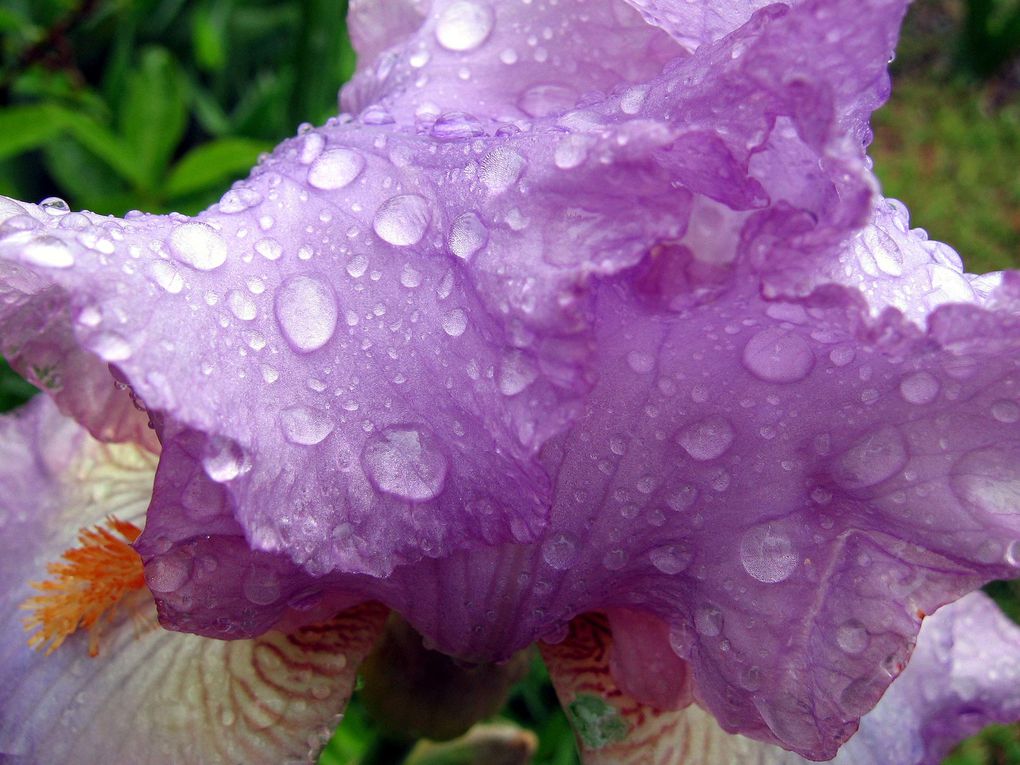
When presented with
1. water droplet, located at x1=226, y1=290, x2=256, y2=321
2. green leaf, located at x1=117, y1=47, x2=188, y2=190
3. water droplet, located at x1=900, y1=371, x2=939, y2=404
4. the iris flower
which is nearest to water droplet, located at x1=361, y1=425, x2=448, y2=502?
the iris flower

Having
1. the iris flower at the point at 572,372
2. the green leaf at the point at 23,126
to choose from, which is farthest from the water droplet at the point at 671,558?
the green leaf at the point at 23,126

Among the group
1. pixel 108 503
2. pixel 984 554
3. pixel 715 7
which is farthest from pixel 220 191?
pixel 984 554

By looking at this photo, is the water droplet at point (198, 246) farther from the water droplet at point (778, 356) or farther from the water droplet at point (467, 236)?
the water droplet at point (778, 356)

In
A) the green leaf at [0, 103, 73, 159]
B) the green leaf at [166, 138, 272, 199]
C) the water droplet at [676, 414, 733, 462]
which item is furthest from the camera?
the green leaf at [166, 138, 272, 199]

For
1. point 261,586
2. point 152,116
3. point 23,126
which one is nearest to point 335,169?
point 261,586

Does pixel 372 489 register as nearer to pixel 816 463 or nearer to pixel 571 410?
pixel 571 410

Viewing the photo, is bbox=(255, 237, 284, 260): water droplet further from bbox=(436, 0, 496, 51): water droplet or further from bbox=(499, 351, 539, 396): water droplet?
bbox=(436, 0, 496, 51): water droplet

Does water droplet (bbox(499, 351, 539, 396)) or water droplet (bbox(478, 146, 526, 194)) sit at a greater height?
water droplet (bbox(478, 146, 526, 194))
